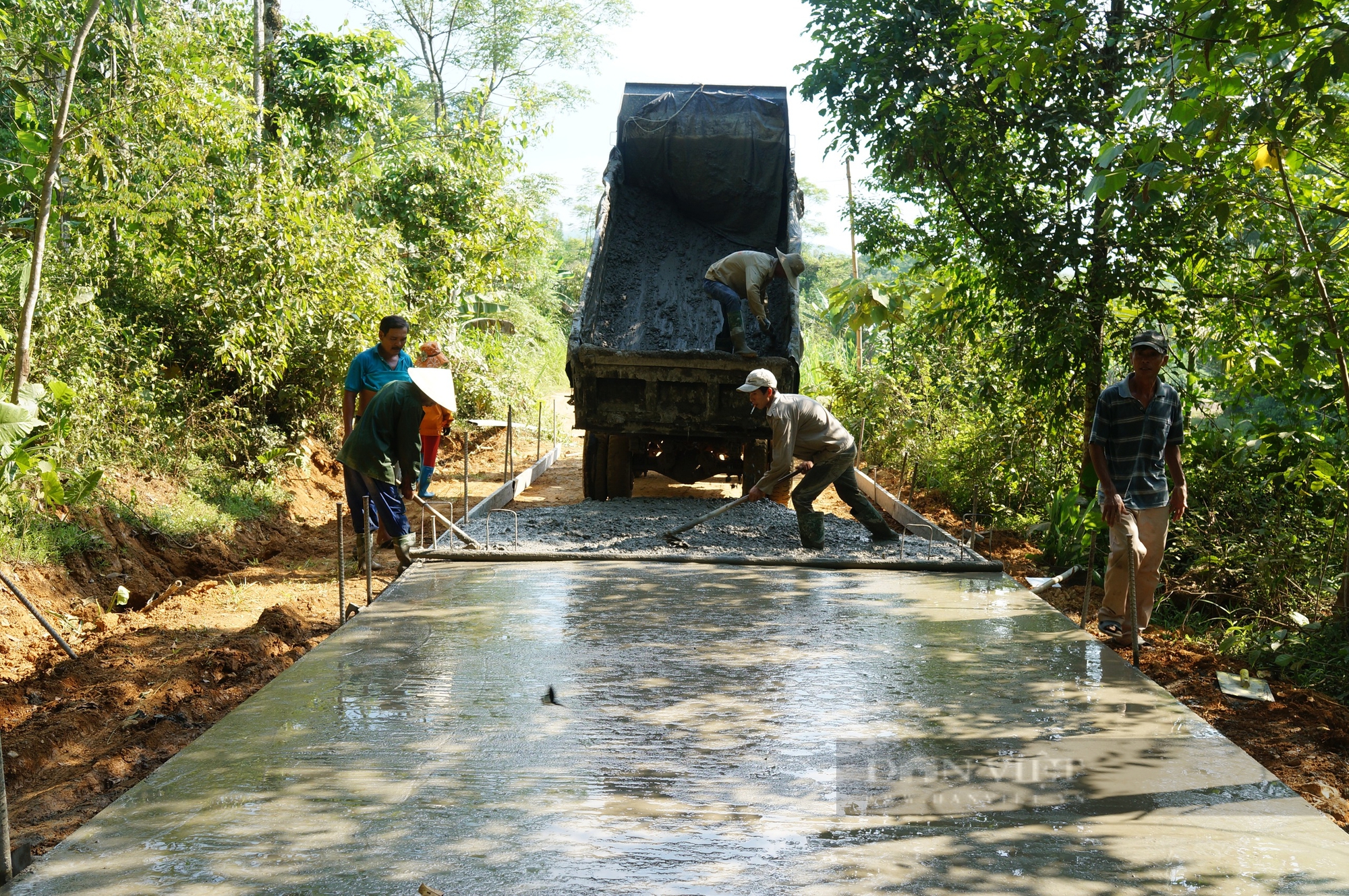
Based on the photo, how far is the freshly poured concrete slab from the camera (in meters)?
2.44

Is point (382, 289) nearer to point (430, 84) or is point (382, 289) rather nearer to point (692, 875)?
point (692, 875)

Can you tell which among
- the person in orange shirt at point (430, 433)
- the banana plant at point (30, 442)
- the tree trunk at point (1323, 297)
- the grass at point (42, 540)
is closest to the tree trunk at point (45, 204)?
the banana plant at point (30, 442)

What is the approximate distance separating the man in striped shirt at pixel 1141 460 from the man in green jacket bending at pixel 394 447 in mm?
3722

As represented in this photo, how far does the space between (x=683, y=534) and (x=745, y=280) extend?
7.74 feet

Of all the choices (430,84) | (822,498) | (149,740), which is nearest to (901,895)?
(149,740)

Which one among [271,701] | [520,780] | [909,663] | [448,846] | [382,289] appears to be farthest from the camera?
[382,289]

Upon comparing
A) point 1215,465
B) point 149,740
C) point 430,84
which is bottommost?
point 149,740

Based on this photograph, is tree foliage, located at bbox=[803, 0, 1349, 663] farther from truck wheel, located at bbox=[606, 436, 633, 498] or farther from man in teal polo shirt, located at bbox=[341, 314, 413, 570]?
man in teal polo shirt, located at bbox=[341, 314, 413, 570]

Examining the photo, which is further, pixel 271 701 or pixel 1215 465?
pixel 1215 465

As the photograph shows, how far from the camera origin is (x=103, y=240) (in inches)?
333

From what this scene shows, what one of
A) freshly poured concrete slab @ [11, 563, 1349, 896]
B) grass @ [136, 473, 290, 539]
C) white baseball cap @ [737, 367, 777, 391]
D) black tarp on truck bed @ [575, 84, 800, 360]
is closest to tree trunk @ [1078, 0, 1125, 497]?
white baseball cap @ [737, 367, 777, 391]

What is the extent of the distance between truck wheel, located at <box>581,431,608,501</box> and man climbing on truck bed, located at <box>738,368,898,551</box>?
89.3 inches

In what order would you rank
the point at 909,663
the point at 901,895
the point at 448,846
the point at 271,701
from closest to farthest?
the point at 901,895 < the point at 448,846 < the point at 271,701 < the point at 909,663

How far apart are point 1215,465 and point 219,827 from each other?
6334 mm
